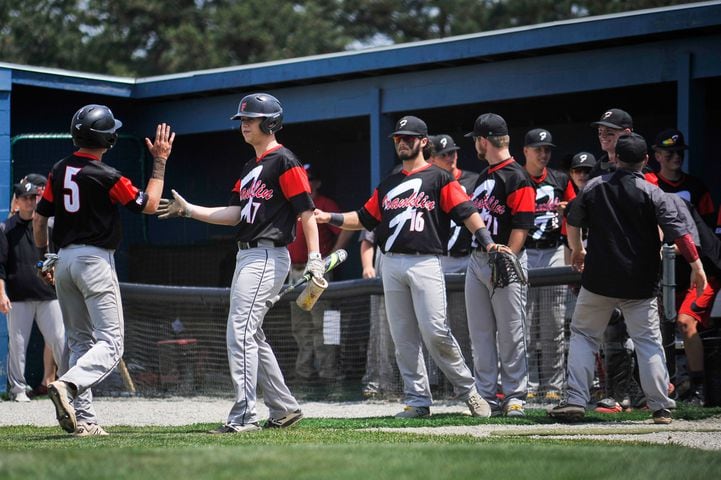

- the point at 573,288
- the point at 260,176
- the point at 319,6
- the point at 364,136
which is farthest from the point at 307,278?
the point at 319,6

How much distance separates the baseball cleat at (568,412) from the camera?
7945 millimetres

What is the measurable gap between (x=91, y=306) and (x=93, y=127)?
115 centimetres

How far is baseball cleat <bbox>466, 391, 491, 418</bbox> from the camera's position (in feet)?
27.3

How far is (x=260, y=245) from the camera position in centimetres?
755

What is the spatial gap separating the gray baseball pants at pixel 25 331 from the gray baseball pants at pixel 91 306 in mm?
3707

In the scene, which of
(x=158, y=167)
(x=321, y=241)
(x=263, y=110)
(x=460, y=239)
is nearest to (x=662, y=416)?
(x=460, y=239)

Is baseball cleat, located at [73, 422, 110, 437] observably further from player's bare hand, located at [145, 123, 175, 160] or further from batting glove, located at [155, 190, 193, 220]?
player's bare hand, located at [145, 123, 175, 160]

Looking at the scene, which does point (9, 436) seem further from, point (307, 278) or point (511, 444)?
point (511, 444)

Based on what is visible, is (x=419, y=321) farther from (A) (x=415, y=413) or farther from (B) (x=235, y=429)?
(B) (x=235, y=429)

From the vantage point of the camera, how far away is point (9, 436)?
7.61 m

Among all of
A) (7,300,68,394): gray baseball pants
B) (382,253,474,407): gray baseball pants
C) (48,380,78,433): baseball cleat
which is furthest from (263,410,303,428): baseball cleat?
(7,300,68,394): gray baseball pants

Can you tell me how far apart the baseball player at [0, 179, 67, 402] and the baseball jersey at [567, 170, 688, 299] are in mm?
5545

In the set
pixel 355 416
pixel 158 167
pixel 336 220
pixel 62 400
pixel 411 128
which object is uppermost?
pixel 411 128

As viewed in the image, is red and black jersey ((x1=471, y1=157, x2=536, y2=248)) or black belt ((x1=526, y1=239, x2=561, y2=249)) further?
black belt ((x1=526, y1=239, x2=561, y2=249))
